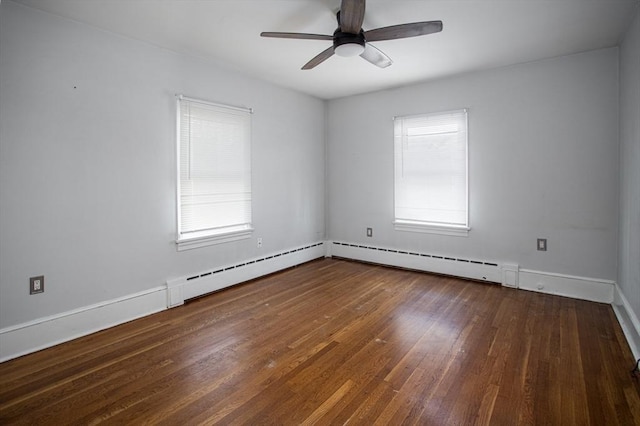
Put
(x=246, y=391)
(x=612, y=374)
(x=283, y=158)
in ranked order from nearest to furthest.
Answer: (x=246, y=391) < (x=612, y=374) < (x=283, y=158)

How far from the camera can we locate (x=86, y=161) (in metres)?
2.83

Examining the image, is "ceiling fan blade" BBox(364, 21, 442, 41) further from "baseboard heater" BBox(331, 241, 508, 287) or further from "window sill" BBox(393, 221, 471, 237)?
"baseboard heater" BBox(331, 241, 508, 287)

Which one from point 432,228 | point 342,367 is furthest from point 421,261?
point 342,367

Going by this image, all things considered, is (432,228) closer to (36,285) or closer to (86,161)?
(86,161)

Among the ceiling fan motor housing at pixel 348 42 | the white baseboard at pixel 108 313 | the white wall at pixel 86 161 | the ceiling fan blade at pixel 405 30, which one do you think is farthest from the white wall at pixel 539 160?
the white wall at pixel 86 161

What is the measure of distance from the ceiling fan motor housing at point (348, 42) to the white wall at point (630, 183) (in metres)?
2.22

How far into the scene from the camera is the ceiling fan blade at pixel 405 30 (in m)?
2.29

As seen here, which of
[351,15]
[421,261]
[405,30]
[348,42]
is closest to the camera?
[351,15]

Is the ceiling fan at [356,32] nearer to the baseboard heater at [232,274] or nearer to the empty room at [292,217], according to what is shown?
the empty room at [292,217]

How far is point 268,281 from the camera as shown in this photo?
170 inches

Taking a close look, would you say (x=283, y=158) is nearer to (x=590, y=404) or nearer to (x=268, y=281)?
(x=268, y=281)

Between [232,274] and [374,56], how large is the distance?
292 cm

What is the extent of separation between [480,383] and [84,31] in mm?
4083

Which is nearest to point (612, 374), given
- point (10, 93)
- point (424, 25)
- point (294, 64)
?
point (424, 25)
